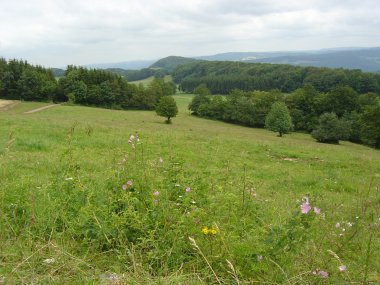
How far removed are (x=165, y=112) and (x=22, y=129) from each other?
5183 centimetres

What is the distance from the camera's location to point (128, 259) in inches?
148

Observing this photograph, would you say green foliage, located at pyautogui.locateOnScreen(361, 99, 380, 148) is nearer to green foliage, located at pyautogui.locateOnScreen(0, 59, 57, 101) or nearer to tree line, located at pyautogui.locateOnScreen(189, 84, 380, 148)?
tree line, located at pyautogui.locateOnScreen(189, 84, 380, 148)

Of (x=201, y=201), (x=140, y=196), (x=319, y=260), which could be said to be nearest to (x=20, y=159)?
(x=140, y=196)

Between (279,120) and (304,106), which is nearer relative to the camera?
(279,120)

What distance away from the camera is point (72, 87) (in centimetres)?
8194

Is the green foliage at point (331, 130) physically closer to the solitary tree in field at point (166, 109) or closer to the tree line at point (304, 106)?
the tree line at point (304, 106)

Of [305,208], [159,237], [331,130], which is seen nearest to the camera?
[305,208]

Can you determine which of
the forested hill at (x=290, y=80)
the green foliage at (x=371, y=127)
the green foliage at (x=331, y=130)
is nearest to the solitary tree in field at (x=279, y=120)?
the green foliage at (x=331, y=130)

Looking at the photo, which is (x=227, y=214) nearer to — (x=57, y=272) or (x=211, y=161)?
(x=57, y=272)

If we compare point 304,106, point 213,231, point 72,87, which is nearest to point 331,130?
point 304,106

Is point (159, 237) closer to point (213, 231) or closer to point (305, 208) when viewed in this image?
point (213, 231)

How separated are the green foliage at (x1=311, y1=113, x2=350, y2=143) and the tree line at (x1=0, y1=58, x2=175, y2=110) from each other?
44299 mm

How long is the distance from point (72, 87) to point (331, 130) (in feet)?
189

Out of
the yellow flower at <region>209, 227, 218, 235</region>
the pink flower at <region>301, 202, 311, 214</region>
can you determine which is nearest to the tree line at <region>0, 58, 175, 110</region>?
the yellow flower at <region>209, 227, 218, 235</region>
